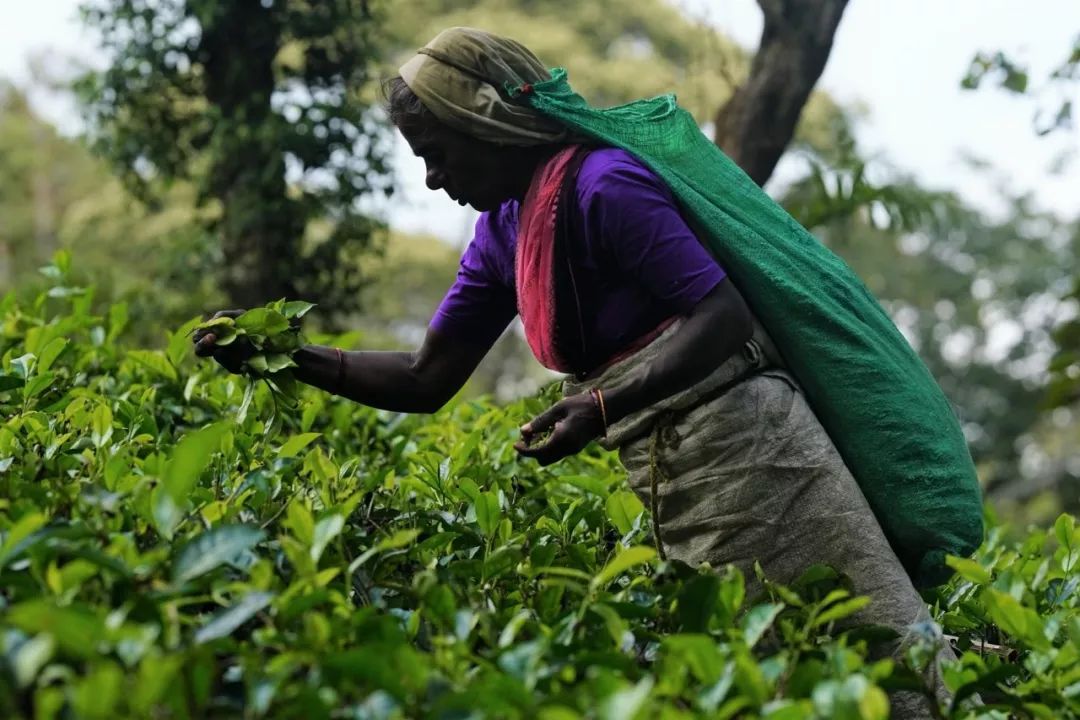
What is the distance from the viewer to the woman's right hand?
8.16 ft

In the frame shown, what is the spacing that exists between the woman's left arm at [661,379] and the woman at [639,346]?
0.01m

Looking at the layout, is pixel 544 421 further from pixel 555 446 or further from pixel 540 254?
pixel 540 254

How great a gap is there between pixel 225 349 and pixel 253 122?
449cm

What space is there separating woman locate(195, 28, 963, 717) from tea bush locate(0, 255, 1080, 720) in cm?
12

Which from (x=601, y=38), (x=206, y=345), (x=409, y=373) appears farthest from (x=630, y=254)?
(x=601, y=38)

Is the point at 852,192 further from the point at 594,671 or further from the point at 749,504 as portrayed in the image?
the point at 594,671

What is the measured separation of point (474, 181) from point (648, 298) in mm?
383

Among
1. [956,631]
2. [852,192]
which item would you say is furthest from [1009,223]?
[956,631]

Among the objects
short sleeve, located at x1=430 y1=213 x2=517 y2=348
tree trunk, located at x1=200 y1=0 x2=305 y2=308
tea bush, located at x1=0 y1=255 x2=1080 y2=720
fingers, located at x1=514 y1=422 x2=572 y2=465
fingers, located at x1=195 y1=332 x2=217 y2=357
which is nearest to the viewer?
tea bush, located at x1=0 y1=255 x2=1080 y2=720

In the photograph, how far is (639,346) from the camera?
93.2 inches

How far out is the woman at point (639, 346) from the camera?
7.62 feet

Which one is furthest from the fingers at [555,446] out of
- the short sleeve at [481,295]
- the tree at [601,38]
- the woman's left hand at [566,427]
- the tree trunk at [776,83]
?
the tree at [601,38]

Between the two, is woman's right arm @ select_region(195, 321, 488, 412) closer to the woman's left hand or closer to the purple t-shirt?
the purple t-shirt

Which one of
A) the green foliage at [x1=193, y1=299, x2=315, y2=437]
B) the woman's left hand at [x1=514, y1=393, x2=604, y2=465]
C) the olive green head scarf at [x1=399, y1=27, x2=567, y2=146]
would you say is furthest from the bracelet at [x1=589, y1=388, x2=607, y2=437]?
the green foliage at [x1=193, y1=299, x2=315, y2=437]
